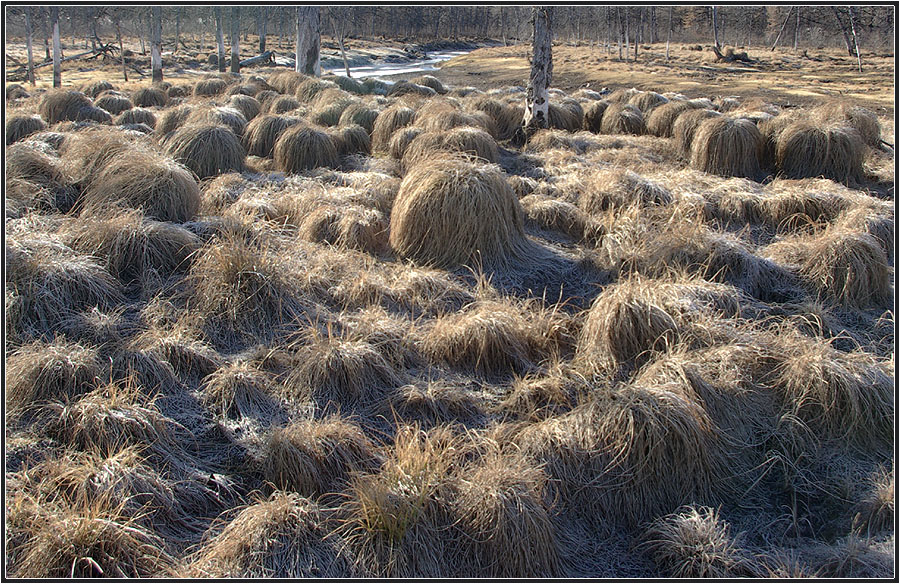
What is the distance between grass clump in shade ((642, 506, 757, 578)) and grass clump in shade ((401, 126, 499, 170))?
18.5ft

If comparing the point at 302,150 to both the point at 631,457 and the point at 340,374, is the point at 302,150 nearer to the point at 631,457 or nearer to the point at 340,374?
the point at 340,374

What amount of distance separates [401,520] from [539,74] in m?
9.16

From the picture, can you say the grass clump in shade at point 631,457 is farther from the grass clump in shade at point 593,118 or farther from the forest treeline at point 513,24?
the forest treeline at point 513,24

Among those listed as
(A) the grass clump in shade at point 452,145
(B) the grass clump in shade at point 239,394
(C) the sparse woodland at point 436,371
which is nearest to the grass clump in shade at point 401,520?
(C) the sparse woodland at point 436,371

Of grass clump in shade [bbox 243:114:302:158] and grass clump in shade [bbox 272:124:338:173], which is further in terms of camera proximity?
grass clump in shade [bbox 243:114:302:158]

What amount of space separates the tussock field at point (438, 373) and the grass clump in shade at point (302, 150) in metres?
0.79

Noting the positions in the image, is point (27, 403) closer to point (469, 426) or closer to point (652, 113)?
point (469, 426)

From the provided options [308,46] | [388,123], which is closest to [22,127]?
[388,123]

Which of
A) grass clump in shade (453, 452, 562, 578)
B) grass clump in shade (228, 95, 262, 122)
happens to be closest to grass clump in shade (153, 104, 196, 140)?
grass clump in shade (228, 95, 262, 122)

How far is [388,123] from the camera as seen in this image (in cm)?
986

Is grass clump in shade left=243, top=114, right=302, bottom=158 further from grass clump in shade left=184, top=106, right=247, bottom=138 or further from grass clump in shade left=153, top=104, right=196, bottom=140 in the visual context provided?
grass clump in shade left=153, top=104, right=196, bottom=140

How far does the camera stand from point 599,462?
3.54 meters

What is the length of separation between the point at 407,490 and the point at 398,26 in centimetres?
7325

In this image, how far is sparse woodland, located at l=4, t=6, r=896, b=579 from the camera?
3.02m
